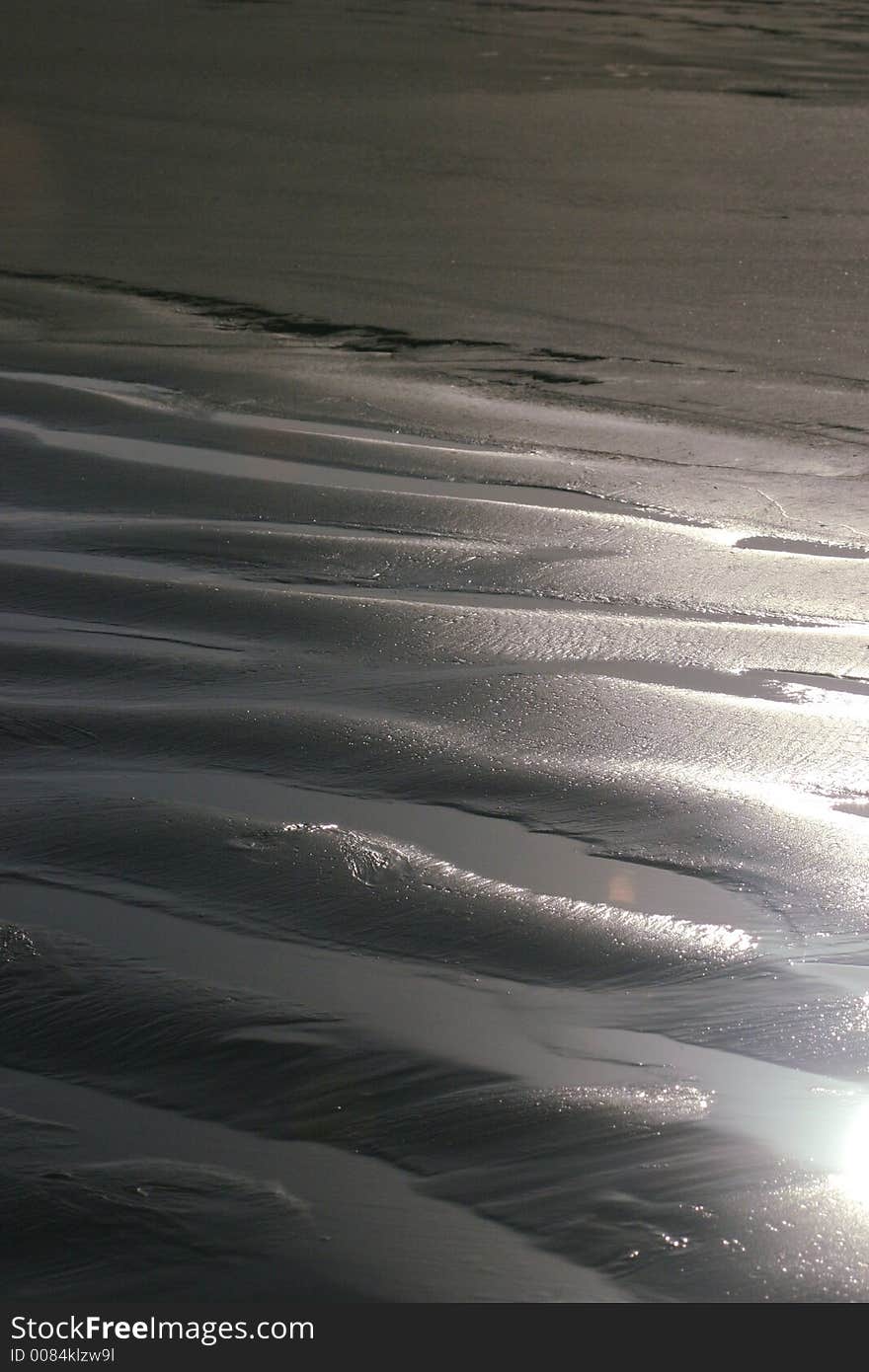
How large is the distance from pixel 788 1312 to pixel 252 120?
30.4 ft

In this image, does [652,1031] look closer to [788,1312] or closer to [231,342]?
[788,1312]

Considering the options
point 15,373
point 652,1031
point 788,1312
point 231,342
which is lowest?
point 788,1312

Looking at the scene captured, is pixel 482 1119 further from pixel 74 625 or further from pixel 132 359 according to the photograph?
pixel 132 359

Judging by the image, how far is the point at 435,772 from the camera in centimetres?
261

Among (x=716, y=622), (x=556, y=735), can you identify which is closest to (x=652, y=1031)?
(x=556, y=735)

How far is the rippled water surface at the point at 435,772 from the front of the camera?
167 cm

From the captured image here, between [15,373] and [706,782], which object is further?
[15,373]

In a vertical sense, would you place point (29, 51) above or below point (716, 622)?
above

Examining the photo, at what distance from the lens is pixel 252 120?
9.70 meters

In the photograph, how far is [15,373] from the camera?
5.25m

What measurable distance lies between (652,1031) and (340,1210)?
0.49m

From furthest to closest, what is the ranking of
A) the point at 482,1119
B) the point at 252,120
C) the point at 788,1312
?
the point at 252,120
the point at 482,1119
the point at 788,1312

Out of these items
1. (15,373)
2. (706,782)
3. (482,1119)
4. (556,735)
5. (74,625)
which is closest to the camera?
(482,1119)

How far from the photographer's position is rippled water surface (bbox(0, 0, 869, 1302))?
167 centimetres
